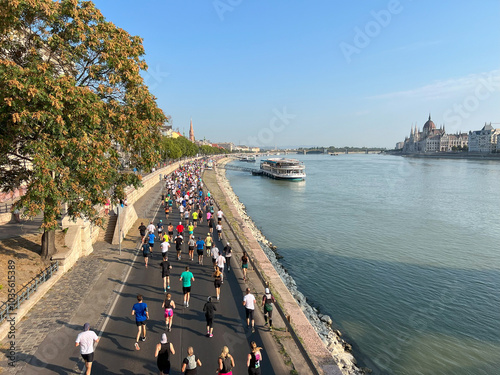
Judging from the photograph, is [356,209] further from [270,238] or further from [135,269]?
[135,269]

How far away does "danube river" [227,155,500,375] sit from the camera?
13172mm

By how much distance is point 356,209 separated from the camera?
42.5 metres

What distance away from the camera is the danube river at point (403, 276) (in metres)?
13.2

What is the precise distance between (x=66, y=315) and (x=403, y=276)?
18409 millimetres

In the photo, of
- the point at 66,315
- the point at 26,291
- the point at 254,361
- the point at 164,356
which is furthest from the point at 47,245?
the point at 254,361

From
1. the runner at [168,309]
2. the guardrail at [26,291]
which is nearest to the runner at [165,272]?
the runner at [168,309]

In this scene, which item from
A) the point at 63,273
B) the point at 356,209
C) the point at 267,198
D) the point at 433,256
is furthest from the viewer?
the point at 267,198

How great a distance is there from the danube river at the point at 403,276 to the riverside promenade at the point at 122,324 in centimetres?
545

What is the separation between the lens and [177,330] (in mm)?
9648

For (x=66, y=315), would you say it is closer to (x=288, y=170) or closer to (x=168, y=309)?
(x=168, y=309)

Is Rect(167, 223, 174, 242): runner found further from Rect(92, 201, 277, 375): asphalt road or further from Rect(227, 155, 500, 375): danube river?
Rect(227, 155, 500, 375): danube river

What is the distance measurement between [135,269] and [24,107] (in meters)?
7.79

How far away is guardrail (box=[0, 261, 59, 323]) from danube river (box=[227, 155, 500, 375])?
1178 cm

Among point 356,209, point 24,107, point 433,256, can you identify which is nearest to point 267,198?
point 356,209
